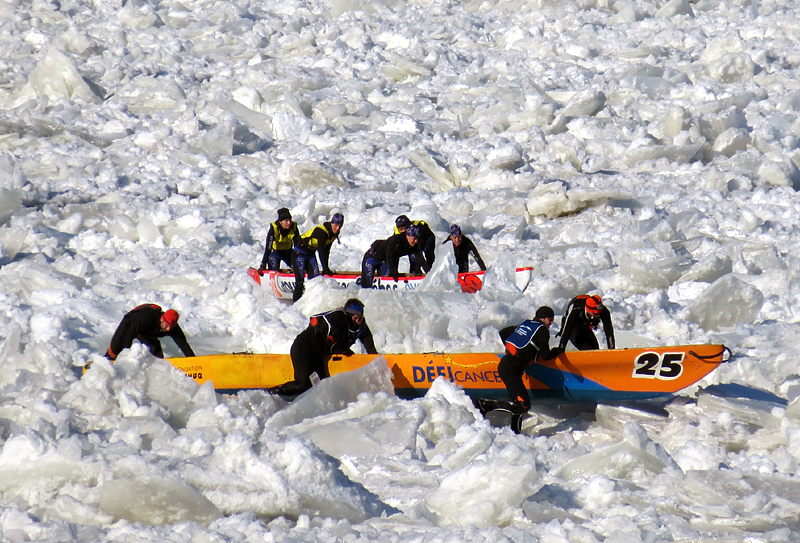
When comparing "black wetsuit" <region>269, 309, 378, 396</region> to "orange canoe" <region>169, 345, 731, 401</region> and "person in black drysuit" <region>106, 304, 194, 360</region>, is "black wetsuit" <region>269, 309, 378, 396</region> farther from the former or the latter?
"person in black drysuit" <region>106, 304, 194, 360</region>

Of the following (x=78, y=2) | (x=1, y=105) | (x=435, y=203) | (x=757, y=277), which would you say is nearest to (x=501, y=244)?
(x=435, y=203)

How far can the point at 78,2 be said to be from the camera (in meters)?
22.0

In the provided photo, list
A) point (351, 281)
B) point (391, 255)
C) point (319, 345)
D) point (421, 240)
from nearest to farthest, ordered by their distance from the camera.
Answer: point (319, 345) → point (391, 255) → point (421, 240) → point (351, 281)

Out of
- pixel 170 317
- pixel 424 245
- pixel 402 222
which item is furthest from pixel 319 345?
pixel 424 245

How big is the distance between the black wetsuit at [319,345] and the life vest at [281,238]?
11.8ft

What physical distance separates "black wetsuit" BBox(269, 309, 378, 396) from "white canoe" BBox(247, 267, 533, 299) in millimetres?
2760

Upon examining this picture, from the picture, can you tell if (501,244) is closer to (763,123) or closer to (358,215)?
(358,215)

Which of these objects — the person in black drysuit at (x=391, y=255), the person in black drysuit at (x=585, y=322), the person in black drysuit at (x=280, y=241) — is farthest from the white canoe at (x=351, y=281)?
the person in black drysuit at (x=585, y=322)

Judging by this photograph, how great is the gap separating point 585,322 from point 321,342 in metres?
2.72

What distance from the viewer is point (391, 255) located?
34.7 feet

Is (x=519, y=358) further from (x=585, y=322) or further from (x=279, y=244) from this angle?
(x=279, y=244)

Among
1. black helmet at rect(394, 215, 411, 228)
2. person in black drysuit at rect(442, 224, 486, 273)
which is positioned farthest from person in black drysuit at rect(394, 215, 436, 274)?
person in black drysuit at rect(442, 224, 486, 273)

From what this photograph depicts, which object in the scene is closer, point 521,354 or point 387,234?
point 521,354

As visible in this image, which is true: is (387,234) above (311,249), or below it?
below
